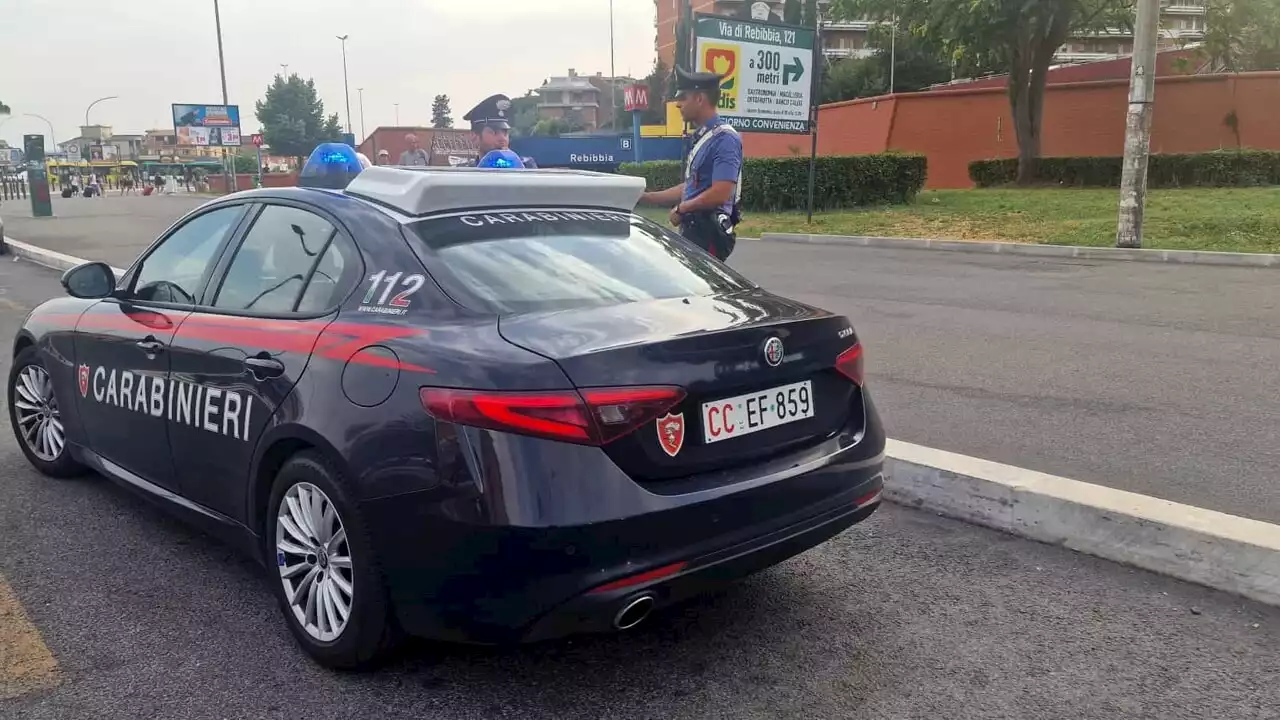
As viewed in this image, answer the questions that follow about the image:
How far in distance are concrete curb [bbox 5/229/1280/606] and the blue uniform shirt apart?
6.79 feet

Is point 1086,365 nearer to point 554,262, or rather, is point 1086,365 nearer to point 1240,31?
point 554,262

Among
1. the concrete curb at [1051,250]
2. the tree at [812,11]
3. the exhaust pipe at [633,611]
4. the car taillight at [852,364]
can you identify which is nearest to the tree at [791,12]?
the tree at [812,11]

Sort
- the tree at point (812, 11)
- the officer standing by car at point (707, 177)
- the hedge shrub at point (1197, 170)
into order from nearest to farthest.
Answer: the officer standing by car at point (707, 177) → the hedge shrub at point (1197, 170) → the tree at point (812, 11)

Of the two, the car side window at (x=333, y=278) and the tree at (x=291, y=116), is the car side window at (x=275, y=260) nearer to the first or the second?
the car side window at (x=333, y=278)

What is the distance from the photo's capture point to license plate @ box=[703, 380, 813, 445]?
8.87ft

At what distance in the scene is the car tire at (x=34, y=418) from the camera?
4.63m

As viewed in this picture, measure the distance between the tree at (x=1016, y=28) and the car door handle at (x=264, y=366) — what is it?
22.0 meters

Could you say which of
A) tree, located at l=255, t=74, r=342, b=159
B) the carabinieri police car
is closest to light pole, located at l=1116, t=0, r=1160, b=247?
the carabinieri police car

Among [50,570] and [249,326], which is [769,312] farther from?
[50,570]

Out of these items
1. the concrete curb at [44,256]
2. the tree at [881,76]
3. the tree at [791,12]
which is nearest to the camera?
the concrete curb at [44,256]

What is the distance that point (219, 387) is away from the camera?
10.8ft

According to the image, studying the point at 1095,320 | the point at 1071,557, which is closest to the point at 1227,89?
the point at 1095,320

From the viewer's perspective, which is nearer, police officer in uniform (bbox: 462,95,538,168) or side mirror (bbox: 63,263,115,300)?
side mirror (bbox: 63,263,115,300)

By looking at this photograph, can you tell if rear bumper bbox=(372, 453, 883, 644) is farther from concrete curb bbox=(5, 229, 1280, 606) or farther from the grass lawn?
the grass lawn
